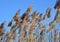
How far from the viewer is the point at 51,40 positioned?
6.46 m

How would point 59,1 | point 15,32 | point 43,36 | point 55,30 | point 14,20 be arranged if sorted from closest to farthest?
point 59,1, point 55,30, point 43,36, point 14,20, point 15,32

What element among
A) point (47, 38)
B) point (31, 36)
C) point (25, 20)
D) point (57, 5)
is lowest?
point (57, 5)

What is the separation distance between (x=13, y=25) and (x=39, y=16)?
1311 millimetres

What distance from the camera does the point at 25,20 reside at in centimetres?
792

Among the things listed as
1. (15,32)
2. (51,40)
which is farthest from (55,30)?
(15,32)

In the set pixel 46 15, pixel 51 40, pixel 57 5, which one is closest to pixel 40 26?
pixel 46 15

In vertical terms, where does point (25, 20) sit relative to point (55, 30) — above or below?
above

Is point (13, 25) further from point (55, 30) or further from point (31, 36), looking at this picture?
point (55, 30)

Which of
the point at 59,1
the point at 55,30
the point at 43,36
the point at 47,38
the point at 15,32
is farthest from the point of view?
the point at 15,32

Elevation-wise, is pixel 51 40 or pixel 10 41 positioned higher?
pixel 10 41

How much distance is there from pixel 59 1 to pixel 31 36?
403 centimetres

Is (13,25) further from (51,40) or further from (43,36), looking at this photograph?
(51,40)

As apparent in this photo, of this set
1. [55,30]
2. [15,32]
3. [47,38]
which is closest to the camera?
[55,30]

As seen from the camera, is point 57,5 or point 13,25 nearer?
point 57,5
